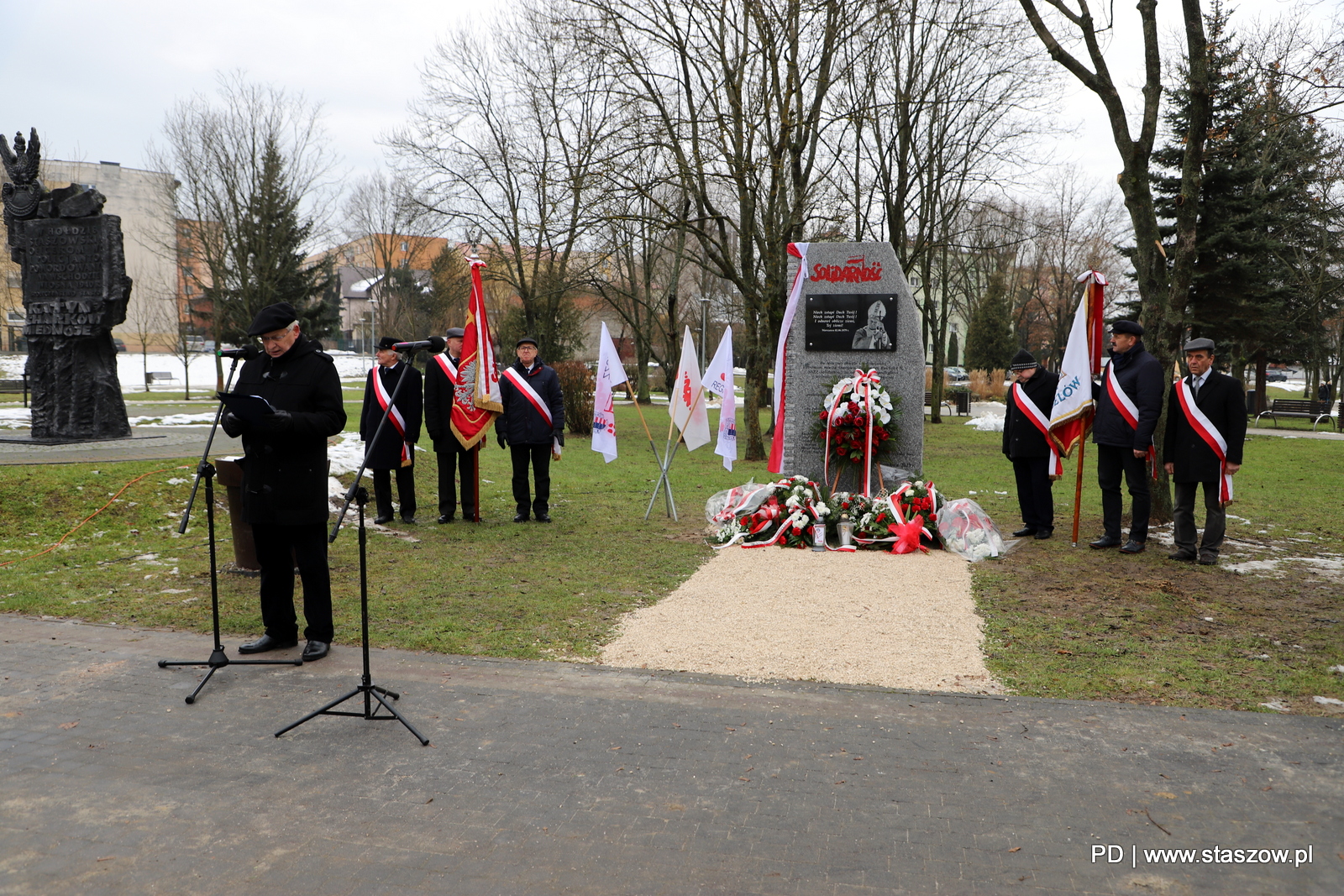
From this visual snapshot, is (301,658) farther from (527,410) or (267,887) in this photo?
(527,410)

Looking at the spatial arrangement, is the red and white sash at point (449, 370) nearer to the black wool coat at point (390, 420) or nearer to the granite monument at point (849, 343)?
the black wool coat at point (390, 420)

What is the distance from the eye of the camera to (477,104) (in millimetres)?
31188

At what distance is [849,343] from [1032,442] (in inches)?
90.8

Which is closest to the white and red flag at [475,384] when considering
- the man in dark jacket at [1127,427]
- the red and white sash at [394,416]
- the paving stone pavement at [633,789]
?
the red and white sash at [394,416]

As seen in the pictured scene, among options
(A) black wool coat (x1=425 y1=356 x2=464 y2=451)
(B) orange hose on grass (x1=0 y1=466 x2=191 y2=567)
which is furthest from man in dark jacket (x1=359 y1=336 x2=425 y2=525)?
(B) orange hose on grass (x1=0 y1=466 x2=191 y2=567)

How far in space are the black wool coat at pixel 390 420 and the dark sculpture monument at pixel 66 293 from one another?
246 inches

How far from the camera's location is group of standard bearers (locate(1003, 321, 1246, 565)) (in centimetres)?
879

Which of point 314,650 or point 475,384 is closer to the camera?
point 314,650

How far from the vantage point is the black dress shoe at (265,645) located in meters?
5.76

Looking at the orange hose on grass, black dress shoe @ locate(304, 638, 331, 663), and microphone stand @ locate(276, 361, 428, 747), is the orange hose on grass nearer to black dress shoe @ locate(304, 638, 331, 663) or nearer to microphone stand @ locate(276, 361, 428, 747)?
black dress shoe @ locate(304, 638, 331, 663)

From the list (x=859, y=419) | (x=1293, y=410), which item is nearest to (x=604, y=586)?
(x=859, y=419)

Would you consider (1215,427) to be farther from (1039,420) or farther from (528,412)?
(528,412)

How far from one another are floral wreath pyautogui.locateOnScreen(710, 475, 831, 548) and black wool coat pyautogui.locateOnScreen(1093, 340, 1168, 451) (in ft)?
9.74

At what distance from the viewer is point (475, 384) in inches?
412
